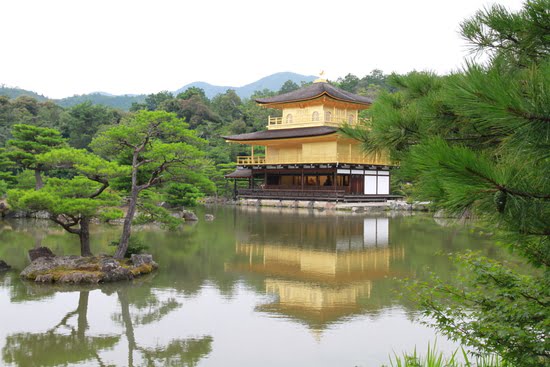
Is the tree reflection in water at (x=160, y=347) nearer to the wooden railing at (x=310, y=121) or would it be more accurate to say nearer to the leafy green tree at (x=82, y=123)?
the wooden railing at (x=310, y=121)

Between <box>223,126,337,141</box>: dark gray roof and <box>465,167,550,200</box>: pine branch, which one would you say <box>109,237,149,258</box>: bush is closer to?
<box>465,167,550,200</box>: pine branch

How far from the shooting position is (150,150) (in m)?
10.9

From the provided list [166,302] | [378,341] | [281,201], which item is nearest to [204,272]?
[166,302]

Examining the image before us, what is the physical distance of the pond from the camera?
5.81m

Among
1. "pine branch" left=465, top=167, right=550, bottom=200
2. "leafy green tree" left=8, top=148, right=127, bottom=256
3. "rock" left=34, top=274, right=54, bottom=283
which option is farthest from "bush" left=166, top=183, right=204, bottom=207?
"pine branch" left=465, top=167, right=550, bottom=200

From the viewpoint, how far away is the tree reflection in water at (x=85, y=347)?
557 centimetres

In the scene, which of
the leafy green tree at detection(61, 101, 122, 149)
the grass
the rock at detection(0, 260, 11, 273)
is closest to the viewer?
the grass

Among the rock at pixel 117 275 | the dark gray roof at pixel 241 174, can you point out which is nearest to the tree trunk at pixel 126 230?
the rock at pixel 117 275

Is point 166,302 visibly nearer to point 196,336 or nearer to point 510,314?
point 196,336

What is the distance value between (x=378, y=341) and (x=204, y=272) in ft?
16.6

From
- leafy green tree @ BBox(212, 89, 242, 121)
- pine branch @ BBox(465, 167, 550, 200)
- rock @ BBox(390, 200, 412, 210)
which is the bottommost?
rock @ BBox(390, 200, 412, 210)

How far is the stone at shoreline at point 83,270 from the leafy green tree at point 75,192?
76 cm

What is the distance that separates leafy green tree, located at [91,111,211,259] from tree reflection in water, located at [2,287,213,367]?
11.6ft

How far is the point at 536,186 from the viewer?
2164 mm
